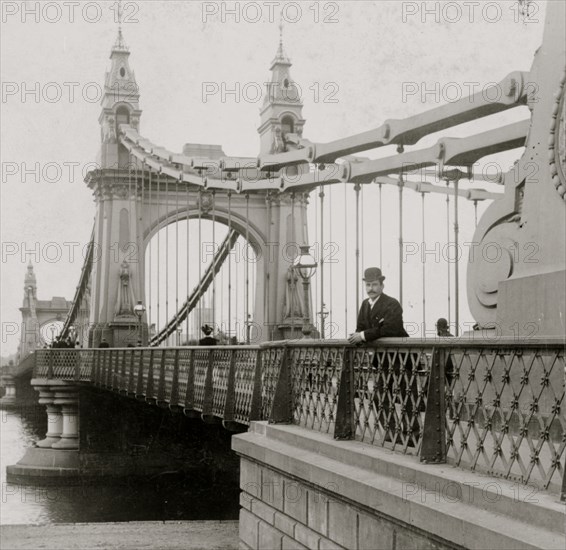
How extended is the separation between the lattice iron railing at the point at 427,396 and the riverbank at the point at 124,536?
2421 mm

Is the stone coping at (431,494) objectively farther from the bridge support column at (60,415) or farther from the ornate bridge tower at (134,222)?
the ornate bridge tower at (134,222)

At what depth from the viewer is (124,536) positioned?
46.0 ft

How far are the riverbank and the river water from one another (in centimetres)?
543

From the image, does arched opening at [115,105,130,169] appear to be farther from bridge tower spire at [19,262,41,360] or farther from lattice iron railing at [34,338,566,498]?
bridge tower spire at [19,262,41,360]

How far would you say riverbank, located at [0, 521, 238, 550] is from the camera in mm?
13273

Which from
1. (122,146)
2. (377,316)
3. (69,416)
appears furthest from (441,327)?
(122,146)

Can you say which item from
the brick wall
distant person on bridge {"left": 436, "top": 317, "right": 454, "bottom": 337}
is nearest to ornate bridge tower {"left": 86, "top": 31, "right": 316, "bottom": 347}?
distant person on bridge {"left": 436, "top": 317, "right": 454, "bottom": 337}

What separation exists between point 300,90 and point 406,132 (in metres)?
24.7

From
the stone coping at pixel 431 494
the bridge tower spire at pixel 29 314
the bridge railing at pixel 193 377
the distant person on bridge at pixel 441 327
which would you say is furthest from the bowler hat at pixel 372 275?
the bridge tower spire at pixel 29 314

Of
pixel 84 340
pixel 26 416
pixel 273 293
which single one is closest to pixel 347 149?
pixel 273 293

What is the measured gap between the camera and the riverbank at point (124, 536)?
43.5 feet

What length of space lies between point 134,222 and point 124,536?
68.1 feet

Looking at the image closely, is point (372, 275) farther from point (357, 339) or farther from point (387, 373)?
point (387, 373)

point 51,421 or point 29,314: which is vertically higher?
point 29,314
